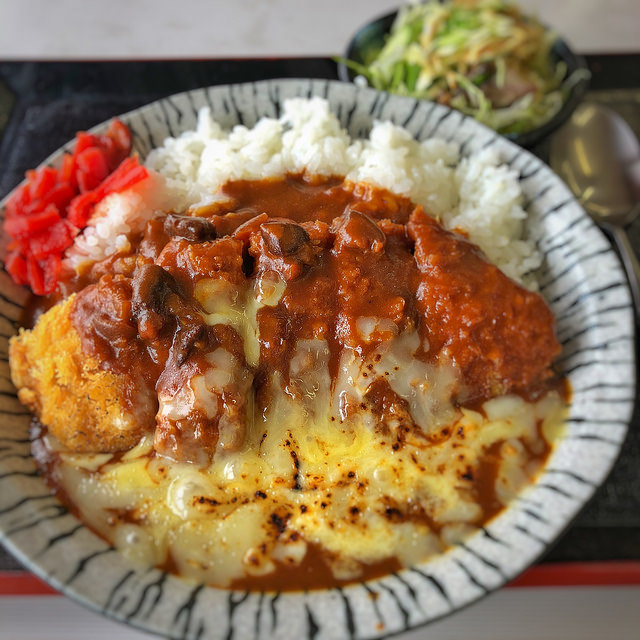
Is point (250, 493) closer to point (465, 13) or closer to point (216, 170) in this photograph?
point (216, 170)

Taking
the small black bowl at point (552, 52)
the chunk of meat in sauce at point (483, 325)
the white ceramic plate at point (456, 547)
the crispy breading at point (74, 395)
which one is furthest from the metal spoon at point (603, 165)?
the crispy breading at point (74, 395)

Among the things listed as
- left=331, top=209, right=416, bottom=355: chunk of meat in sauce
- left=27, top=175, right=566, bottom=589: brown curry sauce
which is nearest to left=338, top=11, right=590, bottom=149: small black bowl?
left=27, top=175, right=566, bottom=589: brown curry sauce

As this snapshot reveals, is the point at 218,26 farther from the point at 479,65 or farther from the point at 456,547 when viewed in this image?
the point at 456,547

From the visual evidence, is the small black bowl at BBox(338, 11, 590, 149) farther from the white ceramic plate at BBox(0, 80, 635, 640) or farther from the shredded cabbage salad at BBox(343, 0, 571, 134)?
the white ceramic plate at BBox(0, 80, 635, 640)

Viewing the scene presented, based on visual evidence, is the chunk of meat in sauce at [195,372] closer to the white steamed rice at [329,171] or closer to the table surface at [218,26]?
the white steamed rice at [329,171]

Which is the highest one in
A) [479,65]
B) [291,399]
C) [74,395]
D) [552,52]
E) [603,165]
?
[552,52]

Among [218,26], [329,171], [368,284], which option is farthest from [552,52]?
[218,26]

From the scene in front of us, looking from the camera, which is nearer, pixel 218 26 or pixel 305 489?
pixel 305 489
